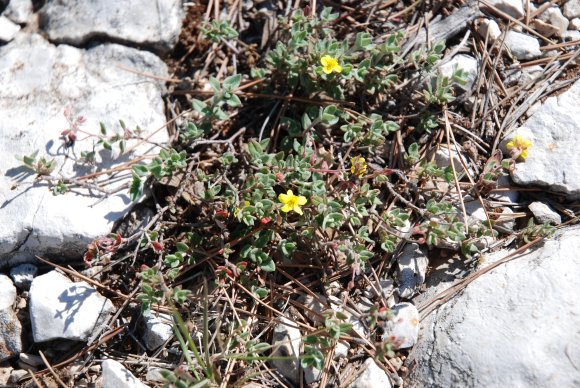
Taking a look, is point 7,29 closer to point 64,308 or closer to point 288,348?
point 64,308

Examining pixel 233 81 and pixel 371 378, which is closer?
pixel 371 378

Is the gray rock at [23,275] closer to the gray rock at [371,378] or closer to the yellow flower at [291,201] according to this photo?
the yellow flower at [291,201]

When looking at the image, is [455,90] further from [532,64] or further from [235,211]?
[235,211]

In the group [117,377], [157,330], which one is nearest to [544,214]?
[157,330]

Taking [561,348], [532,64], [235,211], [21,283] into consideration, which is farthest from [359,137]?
[21,283]

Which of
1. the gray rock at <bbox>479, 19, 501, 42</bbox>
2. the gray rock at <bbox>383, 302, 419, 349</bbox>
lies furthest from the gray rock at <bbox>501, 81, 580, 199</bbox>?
the gray rock at <bbox>383, 302, 419, 349</bbox>

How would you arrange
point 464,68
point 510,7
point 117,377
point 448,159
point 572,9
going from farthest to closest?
point 572,9 → point 510,7 → point 464,68 → point 448,159 → point 117,377

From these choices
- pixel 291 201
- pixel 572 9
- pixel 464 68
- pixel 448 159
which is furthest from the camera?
pixel 572 9

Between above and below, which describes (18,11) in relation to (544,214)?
above
